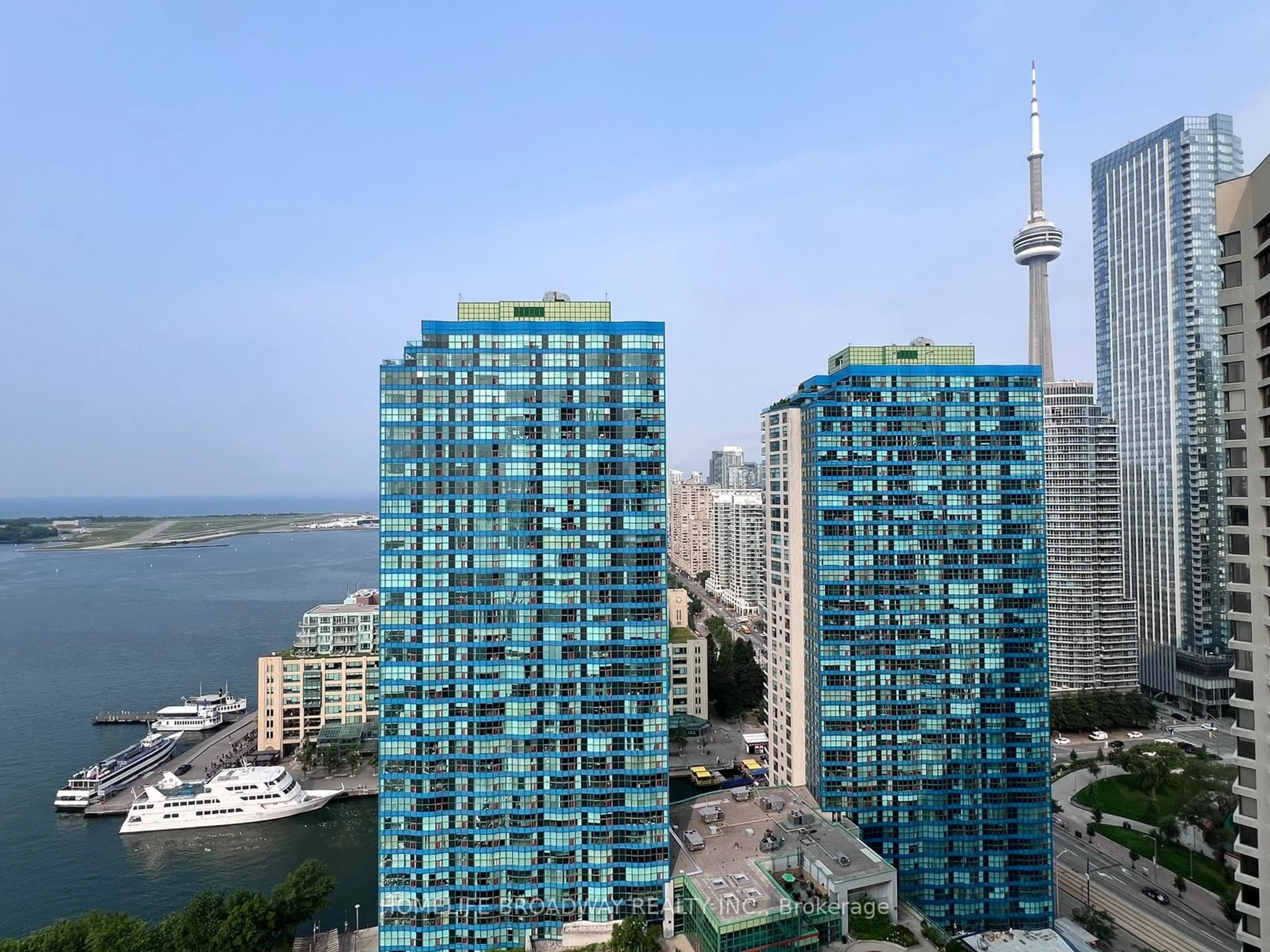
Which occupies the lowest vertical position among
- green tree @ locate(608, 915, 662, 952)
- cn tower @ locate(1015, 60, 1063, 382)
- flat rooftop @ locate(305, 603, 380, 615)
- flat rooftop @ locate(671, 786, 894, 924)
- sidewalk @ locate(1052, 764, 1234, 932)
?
sidewalk @ locate(1052, 764, 1234, 932)

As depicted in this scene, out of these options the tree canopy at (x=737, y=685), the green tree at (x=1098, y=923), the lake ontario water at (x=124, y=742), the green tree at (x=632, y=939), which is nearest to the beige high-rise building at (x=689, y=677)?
the tree canopy at (x=737, y=685)

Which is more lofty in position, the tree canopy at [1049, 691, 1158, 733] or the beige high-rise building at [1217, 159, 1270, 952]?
the beige high-rise building at [1217, 159, 1270, 952]

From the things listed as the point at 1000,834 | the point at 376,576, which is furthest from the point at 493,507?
the point at 376,576

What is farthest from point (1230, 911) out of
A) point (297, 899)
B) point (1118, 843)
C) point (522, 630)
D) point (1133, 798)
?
point (297, 899)

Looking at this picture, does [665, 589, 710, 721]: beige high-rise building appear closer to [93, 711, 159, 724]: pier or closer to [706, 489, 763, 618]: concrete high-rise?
[706, 489, 763, 618]: concrete high-rise

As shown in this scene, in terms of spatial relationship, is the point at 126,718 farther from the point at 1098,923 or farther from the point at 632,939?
the point at 1098,923

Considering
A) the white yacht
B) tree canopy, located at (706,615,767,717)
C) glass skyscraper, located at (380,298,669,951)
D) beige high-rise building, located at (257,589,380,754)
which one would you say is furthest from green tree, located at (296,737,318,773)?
tree canopy, located at (706,615,767,717)
